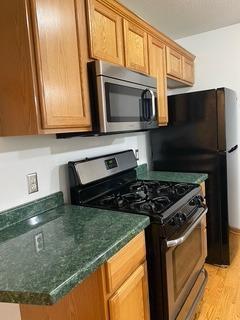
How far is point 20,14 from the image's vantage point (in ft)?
3.67

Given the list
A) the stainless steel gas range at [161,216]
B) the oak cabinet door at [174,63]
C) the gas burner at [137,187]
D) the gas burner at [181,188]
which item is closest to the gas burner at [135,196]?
the stainless steel gas range at [161,216]

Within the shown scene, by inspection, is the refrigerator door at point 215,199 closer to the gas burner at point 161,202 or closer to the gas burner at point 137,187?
the gas burner at point 137,187

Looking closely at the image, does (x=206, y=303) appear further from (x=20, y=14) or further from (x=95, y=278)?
(x=20, y=14)

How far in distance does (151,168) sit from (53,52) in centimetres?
174

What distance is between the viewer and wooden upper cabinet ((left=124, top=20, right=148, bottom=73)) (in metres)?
1.72

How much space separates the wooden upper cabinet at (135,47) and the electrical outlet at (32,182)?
0.93m

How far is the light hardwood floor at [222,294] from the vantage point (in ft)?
6.09

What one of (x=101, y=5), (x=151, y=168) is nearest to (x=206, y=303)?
(x=151, y=168)

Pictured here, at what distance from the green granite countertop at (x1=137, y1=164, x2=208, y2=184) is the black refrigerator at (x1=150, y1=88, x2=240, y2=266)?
0.33ft

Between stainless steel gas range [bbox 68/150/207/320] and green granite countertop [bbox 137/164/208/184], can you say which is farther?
green granite countertop [bbox 137/164/208/184]

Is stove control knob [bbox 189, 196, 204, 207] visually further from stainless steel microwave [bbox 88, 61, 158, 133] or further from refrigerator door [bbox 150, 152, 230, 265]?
stainless steel microwave [bbox 88, 61, 158, 133]

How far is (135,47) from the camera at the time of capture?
1.82 metres

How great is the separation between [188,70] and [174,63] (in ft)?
1.44

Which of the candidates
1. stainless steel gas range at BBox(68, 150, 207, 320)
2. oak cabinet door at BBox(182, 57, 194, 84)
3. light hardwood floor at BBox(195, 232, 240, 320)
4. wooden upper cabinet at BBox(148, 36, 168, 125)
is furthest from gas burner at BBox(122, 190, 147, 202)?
oak cabinet door at BBox(182, 57, 194, 84)
